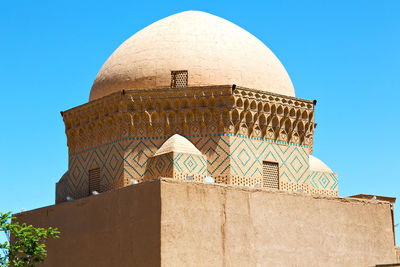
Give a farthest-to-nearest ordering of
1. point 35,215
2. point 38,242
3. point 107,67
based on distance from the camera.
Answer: point 107,67
point 35,215
point 38,242

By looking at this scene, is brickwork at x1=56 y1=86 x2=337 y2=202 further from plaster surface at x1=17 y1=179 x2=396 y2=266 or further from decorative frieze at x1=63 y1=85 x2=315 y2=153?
plaster surface at x1=17 y1=179 x2=396 y2=266

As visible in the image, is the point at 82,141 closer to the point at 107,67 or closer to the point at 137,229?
the point at 107,67

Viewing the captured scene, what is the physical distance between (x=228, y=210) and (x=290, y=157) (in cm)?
242

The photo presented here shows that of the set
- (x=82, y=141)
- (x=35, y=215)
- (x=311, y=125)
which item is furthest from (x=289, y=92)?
(x=35, y=215)

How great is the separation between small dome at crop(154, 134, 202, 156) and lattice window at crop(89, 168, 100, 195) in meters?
1.29

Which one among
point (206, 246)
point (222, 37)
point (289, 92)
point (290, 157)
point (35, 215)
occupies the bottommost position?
point (206, 246)

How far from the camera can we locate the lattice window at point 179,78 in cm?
1211

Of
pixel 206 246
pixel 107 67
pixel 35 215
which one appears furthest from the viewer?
pixel 107 67

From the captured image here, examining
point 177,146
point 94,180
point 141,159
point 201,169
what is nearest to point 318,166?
point 201,169

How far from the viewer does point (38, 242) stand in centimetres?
1128

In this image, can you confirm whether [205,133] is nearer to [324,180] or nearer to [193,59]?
[193,59]

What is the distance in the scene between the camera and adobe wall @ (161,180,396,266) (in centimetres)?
981

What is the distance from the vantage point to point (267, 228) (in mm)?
10562

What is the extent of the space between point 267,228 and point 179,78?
10.2 feet
